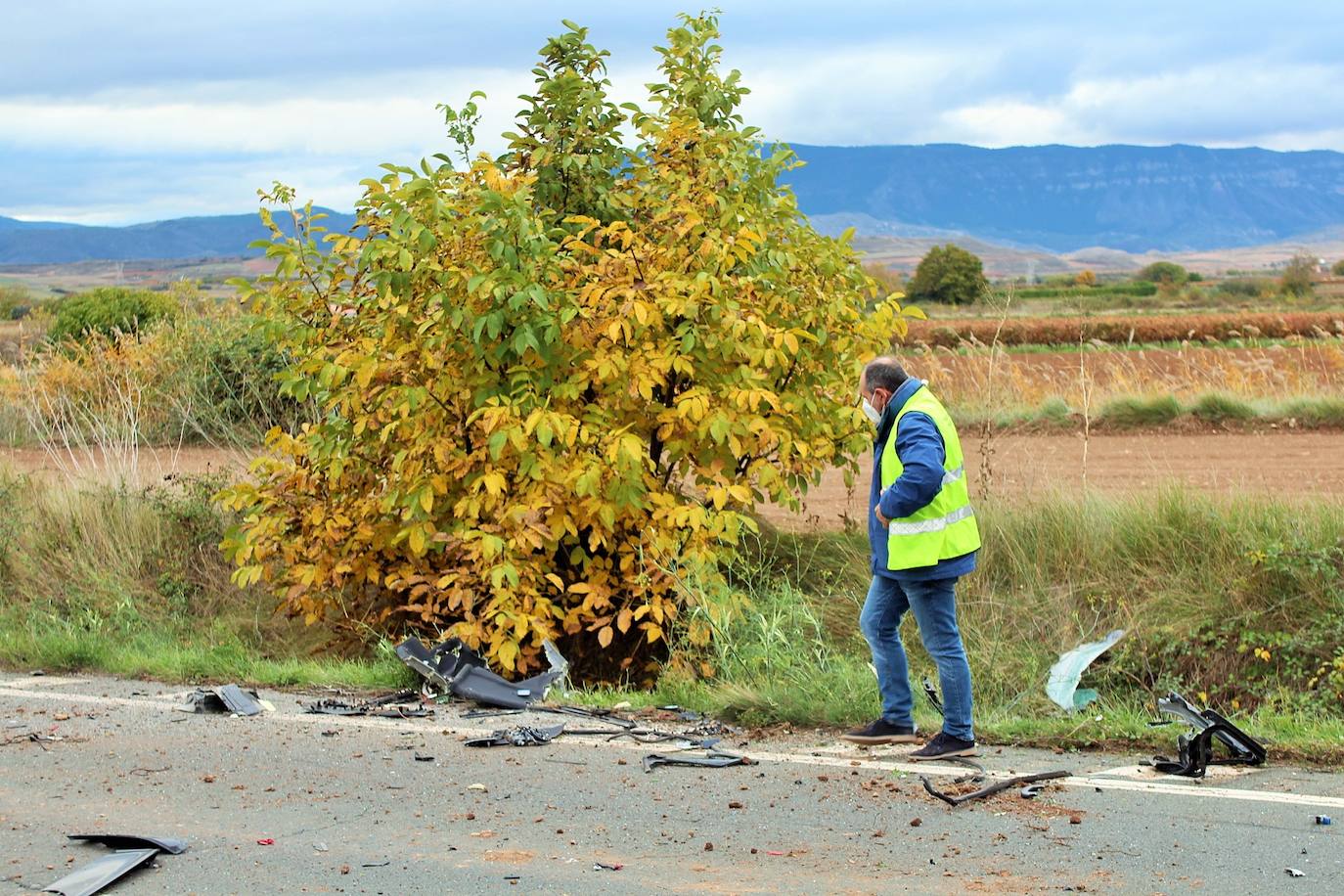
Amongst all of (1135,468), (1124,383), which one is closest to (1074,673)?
(1135,468)

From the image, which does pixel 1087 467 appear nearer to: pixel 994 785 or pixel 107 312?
pixel 994 785

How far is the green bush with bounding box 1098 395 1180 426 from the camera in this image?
20328 mm

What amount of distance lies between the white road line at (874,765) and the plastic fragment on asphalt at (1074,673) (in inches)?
73.2

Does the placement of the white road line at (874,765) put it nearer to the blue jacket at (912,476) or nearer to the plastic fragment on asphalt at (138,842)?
the blue jacket at (912,476)

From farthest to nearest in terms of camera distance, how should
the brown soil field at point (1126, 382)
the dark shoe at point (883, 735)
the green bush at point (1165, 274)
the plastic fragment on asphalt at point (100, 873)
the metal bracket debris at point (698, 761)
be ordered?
the green bush at point (1165, 274) < the brown soil field at point (1126, 382) < the dark shoe at point (883, 735) < the metal bracket debris at point (698, 761) < the plastic fragment on asphalt at point (100, 873)

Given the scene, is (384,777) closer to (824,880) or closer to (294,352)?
(824,880)

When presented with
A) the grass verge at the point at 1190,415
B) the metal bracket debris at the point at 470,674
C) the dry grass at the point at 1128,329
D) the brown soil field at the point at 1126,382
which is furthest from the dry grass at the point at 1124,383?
the dry grass at the point at 1128,329

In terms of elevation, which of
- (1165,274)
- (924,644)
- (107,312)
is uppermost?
(1165,274)

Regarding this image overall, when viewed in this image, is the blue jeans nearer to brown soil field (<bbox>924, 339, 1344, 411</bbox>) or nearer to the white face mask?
the white face mask

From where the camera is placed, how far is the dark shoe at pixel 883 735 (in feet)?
22.5

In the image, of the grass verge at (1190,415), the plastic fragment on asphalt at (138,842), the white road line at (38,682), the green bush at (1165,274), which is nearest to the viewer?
the plastic fragment on asphalt at (138,842)

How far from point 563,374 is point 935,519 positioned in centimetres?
307

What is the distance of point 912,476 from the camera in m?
6.54

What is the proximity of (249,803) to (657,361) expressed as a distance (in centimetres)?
358
